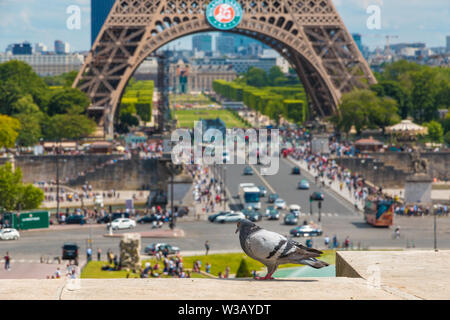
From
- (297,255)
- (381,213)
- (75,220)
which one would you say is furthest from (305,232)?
(297,255)

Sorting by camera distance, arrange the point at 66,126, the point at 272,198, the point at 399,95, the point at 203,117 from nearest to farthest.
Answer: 1. the point at 272,198
2. the point at 66,126
3. the point at 399,95
4. the point at 203,117

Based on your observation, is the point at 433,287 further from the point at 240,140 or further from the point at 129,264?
the point at 240,140

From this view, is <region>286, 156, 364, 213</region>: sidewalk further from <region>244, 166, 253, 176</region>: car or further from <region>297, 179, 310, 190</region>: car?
<region>244, 166, 253, 176</region>: car

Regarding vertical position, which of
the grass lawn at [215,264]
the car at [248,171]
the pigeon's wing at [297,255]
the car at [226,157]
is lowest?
the grass lawn at [215,264]

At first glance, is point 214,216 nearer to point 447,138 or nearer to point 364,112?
point 364,112

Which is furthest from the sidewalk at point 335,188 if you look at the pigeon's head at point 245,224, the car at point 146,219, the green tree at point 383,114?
the pigeon's head at point 245,224

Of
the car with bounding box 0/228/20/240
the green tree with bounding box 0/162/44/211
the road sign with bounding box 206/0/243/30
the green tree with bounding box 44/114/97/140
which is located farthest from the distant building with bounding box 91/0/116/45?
the car with bounding box 0/228/20/240

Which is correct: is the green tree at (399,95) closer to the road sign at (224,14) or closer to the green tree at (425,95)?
the green tree at (425,95)
